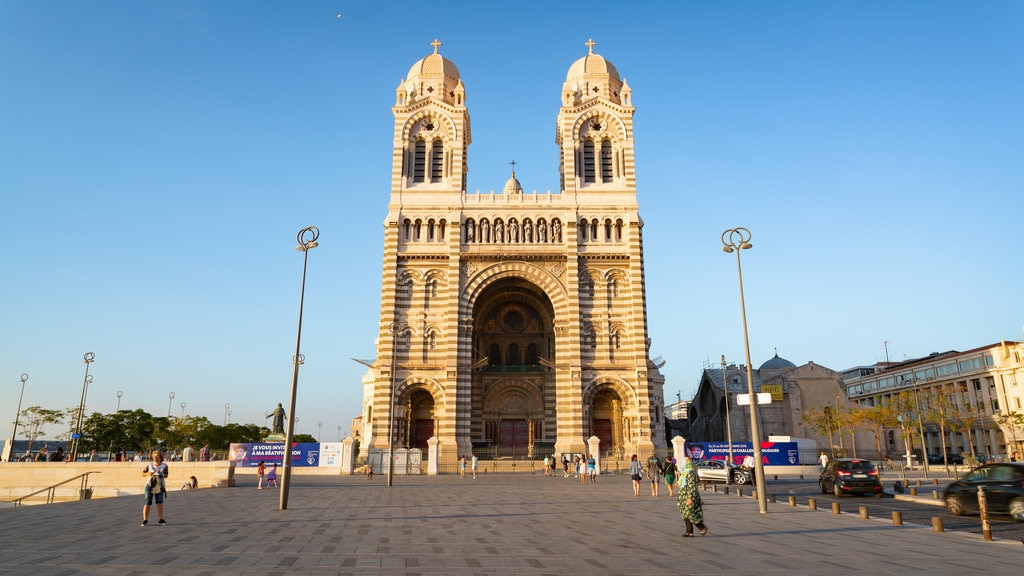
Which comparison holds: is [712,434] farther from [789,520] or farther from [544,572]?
[544,572]

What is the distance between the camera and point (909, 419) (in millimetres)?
52875

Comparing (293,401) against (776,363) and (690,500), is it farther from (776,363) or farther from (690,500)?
(776,363)

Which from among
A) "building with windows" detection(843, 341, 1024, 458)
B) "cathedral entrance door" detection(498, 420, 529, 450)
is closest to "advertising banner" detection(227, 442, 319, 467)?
"cathedral entrance door" detection(498, 420, 529, 450)

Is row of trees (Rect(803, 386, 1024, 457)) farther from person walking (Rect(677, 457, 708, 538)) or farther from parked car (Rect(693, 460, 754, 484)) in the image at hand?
person walking (Rect(677, 457, 708, 538))

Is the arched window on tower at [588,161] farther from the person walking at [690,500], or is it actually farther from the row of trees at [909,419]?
the person walking at [690,500]

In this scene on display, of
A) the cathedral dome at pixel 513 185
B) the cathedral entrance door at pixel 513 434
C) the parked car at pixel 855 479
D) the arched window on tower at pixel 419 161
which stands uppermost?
the cathedral dome at pixel 513 185

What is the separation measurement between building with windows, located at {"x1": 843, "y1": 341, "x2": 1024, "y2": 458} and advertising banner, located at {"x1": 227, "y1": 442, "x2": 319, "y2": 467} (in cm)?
4706

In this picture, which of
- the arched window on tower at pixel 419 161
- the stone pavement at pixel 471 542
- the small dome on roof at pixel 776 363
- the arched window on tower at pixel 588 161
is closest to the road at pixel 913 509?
the stone pavement at pixel 471 542

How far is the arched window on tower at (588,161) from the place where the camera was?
1961 inches

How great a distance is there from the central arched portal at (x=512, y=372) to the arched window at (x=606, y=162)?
10.6 m

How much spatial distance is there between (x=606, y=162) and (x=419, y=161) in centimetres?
1513

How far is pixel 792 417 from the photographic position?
2490 inches

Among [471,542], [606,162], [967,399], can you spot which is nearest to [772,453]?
[606,162]

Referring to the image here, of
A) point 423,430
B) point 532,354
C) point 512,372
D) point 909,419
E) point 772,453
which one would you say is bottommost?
point 772,453
